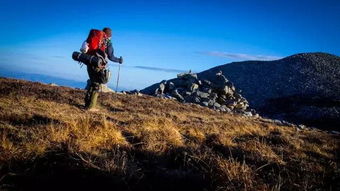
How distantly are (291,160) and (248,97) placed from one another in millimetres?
37787

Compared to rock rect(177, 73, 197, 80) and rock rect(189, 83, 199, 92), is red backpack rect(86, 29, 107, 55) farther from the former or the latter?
rock rect(177, 73, 197, 80)

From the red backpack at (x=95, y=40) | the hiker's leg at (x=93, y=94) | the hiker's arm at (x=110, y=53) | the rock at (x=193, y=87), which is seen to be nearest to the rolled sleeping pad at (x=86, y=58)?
the red backpack at (x=95, y=40)

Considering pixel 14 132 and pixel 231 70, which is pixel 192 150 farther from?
pixel 231 70

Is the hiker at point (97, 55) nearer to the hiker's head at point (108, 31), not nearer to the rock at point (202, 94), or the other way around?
the hiker's head at point (108, 31)

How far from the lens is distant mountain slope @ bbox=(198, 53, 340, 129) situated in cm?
3185

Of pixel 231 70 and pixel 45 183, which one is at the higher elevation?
pixel 231 70

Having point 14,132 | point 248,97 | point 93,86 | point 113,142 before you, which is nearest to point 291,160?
point 113,142

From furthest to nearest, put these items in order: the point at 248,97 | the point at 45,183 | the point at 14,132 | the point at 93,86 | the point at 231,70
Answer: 1. the point at 231,70
2. the point at 248,97
3. the point at 93,86
4. the point at 14,132
5. the point at 45,183

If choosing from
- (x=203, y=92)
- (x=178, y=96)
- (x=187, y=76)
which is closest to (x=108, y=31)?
(x=178, y=96)

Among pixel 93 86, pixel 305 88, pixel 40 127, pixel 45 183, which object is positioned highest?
pixel 305 88

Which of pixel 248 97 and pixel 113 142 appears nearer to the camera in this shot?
pixel 113 142

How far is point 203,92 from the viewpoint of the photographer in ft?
82.0

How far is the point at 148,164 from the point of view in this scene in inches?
178

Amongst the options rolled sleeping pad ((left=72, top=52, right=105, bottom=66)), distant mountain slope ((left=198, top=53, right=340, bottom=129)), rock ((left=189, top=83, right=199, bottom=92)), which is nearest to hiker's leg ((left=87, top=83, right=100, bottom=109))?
rolled sleeping pad ((left=72, top=52, right=105, bottom=66))
